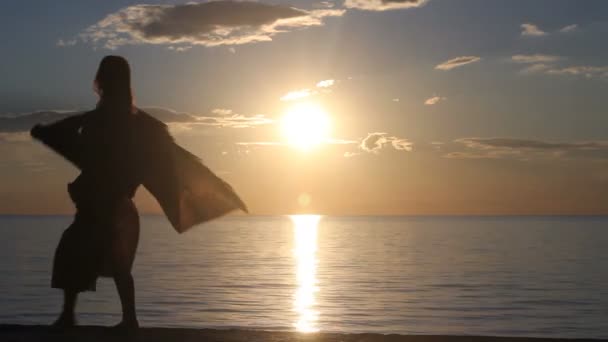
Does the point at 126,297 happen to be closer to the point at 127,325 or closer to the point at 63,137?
the point at 127,325

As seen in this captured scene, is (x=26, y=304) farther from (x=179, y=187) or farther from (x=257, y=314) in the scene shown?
(x=179, y=187)

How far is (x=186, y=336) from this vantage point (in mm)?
6949

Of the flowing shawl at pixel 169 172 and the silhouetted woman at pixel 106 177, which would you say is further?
the flowing shawl at pixel 169 172

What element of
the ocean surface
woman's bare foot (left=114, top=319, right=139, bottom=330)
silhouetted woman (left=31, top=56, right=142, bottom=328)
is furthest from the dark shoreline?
the ocean surface

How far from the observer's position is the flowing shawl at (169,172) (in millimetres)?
7277

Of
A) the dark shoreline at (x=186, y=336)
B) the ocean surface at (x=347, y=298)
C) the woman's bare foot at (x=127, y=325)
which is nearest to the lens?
the dark shoreline at (x=186, y=336)

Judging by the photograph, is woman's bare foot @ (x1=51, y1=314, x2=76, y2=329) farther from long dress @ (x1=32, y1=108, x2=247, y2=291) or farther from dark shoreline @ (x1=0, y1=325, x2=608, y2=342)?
long dress @ (x1=32, y1=108, x2=247, y2=291)

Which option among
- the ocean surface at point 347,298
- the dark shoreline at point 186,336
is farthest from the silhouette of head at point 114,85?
the ocean surface at point 347,298

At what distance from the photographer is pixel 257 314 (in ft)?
92.8

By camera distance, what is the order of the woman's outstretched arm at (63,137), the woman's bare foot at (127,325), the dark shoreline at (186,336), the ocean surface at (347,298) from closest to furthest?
the dark shoreline at (186,336) → the woman's bare foot at (127,325) → the woman's outstretched arm at (63,137) → the ocean surface at (347,298)

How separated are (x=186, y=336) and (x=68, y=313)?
3.96 ft

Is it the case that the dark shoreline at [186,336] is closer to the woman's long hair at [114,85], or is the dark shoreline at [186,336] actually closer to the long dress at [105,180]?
the long dress at [105,180]

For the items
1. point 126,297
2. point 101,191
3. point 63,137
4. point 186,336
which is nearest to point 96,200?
point 101,191

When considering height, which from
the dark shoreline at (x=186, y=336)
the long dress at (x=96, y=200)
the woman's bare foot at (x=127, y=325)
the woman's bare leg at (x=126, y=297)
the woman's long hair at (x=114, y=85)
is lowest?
the dark shoreline at (x=186, y=336)
